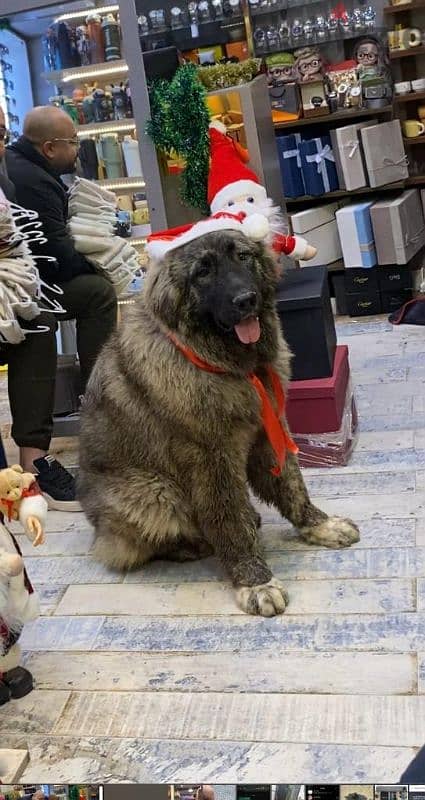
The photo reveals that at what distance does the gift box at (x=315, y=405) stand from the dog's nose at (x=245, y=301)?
0.89m

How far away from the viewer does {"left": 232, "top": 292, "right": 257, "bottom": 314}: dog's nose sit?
201 centimetres

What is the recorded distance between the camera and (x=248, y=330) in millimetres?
2100

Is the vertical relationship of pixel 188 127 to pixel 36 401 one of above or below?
above

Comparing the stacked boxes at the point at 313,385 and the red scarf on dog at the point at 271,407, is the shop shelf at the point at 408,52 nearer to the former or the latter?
Result: the stacked boxes at the point at 313,385

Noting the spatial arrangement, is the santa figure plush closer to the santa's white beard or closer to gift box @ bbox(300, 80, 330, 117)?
the santa's white beard

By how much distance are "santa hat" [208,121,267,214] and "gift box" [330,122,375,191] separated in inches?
60.2

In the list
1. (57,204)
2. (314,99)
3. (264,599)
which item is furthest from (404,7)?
(264,599)

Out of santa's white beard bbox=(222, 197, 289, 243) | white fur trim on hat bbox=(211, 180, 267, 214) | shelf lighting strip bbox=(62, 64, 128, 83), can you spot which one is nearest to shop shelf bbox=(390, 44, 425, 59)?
shelf lighting strip bbox=(62, 64, 128, 83)

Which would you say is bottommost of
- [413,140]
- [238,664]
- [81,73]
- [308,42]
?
[238,664]

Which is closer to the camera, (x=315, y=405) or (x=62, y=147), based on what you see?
(x=315, y=405)

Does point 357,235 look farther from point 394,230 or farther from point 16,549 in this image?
point 16,549

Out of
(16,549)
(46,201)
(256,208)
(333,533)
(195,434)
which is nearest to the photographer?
(16,549)

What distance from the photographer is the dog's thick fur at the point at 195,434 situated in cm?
213

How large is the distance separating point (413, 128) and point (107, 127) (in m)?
1.94
